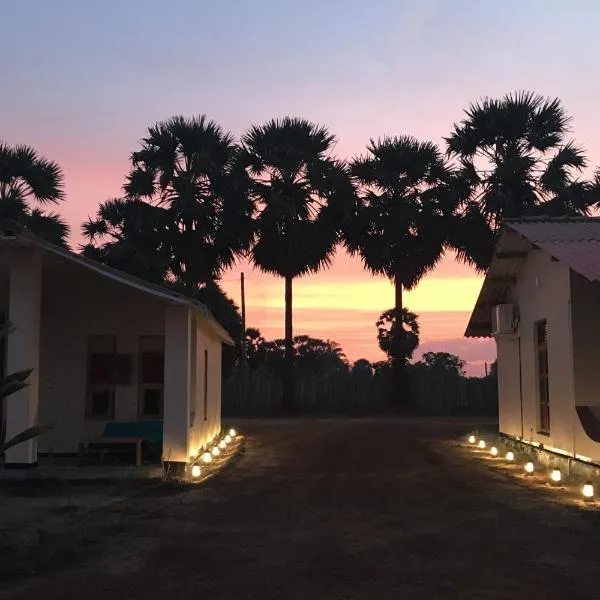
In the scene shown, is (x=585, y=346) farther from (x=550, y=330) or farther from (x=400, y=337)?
(x=400, y=337)

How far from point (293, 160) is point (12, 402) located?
1698 centimetres

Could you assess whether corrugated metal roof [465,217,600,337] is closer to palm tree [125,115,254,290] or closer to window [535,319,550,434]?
window [535,319,550,434]

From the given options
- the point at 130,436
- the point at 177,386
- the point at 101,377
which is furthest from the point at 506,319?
the point at 101,377

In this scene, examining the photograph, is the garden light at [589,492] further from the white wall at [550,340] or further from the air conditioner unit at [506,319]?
the air conditioner unit at [506,319]

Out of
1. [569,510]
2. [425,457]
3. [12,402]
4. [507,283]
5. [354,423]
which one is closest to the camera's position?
[569,510]

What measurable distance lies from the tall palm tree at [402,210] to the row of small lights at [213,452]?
1063cm

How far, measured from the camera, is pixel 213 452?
13.1 m

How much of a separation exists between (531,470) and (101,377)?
734 cm

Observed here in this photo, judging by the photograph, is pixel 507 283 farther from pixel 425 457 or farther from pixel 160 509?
pixel 160 509

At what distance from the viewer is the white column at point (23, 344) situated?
9.75 meters

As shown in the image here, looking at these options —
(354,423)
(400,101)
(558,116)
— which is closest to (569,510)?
(400,101)

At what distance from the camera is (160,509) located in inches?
310

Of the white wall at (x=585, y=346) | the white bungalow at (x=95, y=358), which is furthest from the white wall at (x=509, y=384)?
the white bungalow at (x=95, y=358)

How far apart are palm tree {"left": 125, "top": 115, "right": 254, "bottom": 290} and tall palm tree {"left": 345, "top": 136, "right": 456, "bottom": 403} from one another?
429 centimetres
